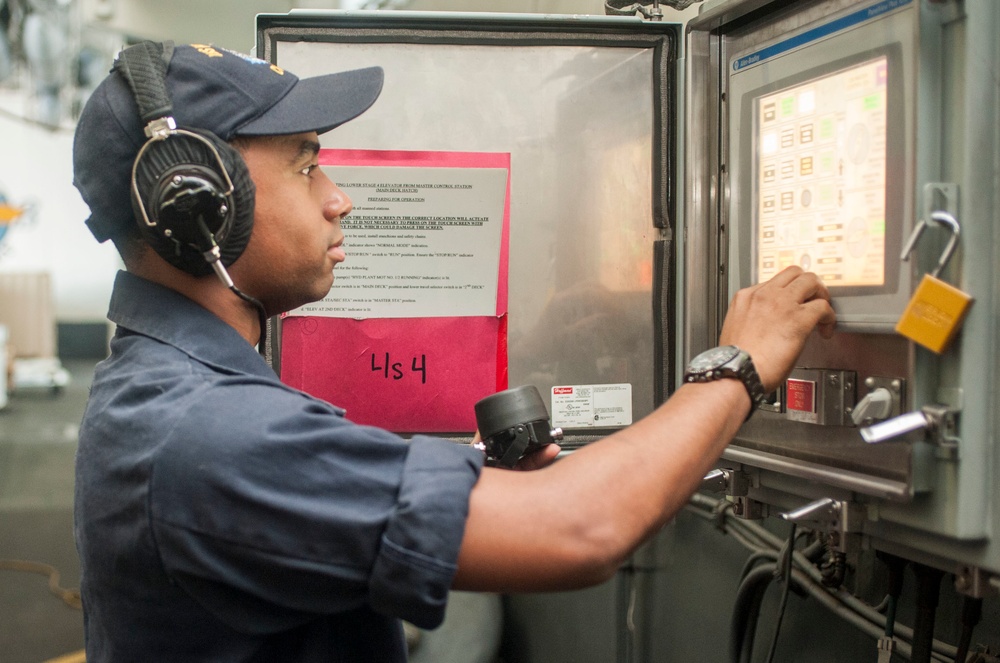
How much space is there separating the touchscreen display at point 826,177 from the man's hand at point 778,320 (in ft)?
0.12

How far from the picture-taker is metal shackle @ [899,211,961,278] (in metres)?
0.72

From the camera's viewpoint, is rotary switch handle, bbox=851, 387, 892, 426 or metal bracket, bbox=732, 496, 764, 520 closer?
rotary switch handle, bbox=851, 387, 892, 426

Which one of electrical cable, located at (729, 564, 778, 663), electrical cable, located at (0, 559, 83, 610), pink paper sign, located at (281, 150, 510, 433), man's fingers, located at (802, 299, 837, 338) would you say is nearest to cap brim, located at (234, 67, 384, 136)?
pink paper sign, located at (281, 150, 510, 433)

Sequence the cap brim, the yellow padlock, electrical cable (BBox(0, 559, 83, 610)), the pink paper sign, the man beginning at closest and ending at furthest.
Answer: the man → the yellow padlock → the cap brim → the pink paper sign → electrical cable (BBox(0, 559, 83, 610))

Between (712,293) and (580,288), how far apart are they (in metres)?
0.19

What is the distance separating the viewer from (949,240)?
2.42 ft

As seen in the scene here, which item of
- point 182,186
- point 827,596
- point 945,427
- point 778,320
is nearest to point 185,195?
point 182,186

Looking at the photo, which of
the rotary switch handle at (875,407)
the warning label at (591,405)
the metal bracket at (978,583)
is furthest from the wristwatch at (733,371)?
the warning label at (591,405)

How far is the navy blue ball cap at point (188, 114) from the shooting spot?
2.52ft

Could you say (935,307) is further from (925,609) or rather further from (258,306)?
(258,306)

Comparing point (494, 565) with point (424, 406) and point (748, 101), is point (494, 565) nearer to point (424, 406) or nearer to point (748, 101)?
point (424, 406)

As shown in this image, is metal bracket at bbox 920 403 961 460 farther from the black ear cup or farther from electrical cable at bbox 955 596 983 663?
the black ear cup

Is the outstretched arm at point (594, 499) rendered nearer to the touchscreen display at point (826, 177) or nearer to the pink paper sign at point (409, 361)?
the touchscreen display at point (826, 177)

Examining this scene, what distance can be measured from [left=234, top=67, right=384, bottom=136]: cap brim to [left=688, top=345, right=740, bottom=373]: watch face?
445 mm
